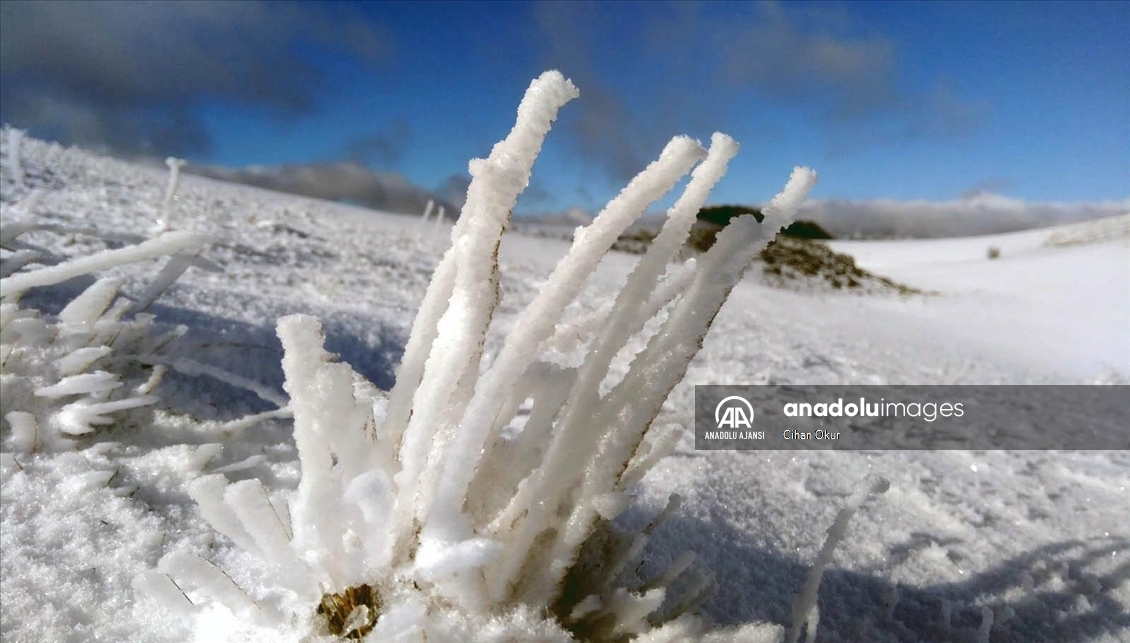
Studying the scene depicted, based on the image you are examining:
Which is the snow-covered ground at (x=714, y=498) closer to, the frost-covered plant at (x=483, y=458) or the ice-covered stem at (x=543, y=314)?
the frost-covered plant at (x=483, y=458)

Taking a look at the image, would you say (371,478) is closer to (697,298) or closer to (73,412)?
(697,298)

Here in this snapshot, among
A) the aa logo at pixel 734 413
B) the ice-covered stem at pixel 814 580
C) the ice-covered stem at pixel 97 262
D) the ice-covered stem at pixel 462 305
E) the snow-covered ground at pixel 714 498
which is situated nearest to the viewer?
the ice-covered stem at pixel 462 305

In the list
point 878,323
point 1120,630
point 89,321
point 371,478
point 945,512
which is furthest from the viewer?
point 878,323

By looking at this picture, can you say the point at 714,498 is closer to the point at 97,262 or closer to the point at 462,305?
the point at 462,305

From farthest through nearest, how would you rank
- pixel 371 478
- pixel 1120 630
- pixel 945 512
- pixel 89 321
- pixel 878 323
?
pixel 878 323 → pixel 945 512 → pixel 89 321 → pixel 1120 630 → pixel 371 478

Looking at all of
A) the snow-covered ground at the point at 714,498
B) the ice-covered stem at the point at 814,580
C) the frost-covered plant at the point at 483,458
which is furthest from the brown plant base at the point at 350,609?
the ice-covered stem at the point at 814,580

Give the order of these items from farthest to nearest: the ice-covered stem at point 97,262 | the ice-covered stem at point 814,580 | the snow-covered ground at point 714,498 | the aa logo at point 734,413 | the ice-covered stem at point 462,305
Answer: the aa logo at point 734,413
the ice-covered stem at point 97,262
the snow-covered ground at point 714,498
the ice-covered stem at point 814,580
the ice-covered stem at point 462,305

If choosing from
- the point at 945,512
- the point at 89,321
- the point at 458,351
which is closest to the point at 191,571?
the point at 458,351

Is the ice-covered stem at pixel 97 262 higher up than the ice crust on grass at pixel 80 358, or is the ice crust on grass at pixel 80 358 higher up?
the ice-covered stem at pixel 97 262
